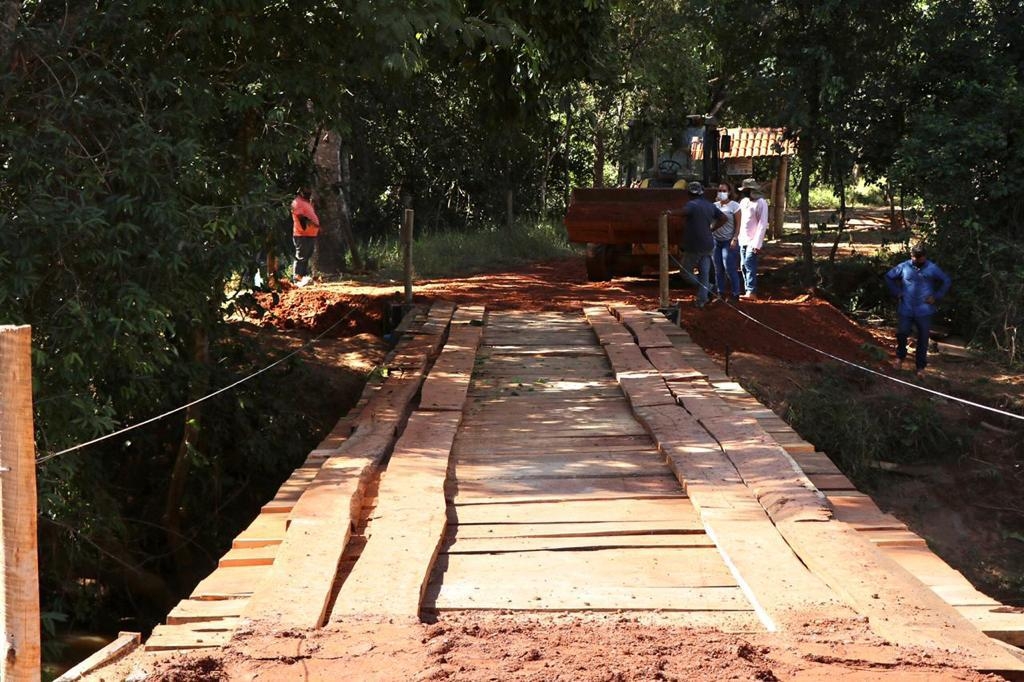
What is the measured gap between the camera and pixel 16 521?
142 inches

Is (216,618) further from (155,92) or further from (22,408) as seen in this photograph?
(155,92)

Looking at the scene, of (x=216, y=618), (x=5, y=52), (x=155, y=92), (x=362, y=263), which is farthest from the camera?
(x=362, y=263)

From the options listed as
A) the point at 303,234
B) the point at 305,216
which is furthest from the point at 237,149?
the point at 303,234

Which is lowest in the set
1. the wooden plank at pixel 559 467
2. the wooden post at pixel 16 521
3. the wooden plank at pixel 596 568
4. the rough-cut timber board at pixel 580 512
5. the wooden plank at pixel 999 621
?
the wooden plank at pixel 596 568

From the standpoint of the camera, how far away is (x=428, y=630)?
426 cm

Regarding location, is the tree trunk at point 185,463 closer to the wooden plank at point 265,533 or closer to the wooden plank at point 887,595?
the wooden plank at point 265,533

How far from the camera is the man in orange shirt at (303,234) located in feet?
53.7

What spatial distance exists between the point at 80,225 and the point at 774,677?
4566mm

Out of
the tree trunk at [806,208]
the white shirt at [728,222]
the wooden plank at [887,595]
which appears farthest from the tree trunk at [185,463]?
the tree trunk at [806,208]

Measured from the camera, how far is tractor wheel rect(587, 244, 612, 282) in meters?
17.9

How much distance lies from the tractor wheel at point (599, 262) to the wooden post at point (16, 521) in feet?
47.6

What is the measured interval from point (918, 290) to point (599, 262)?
558 centimetres

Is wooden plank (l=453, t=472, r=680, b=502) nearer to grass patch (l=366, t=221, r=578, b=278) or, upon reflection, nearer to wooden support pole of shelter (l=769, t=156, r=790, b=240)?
grass patch (l=366, t=221, r=578, b=278)

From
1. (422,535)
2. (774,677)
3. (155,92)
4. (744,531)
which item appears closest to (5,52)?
(155,92)
